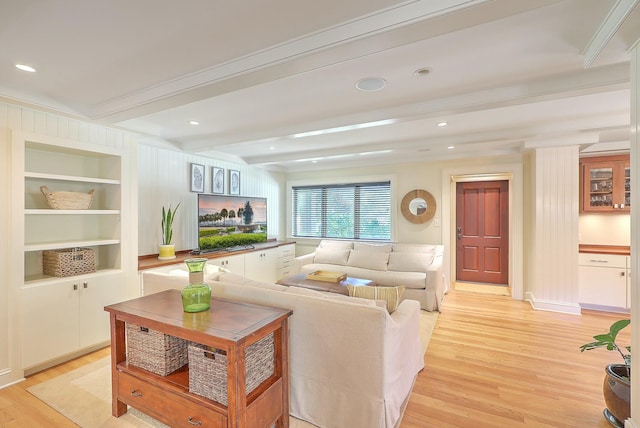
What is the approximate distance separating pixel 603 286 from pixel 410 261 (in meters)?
2.48

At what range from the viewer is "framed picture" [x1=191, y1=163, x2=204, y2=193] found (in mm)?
4539

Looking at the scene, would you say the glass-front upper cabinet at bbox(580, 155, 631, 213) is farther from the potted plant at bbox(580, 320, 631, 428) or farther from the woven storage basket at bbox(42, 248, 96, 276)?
the woven storage basket at bbox(42, 248, 96, 276)

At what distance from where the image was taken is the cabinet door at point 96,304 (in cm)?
282

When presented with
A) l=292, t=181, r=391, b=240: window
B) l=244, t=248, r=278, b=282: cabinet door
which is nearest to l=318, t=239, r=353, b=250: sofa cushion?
l=292, t=181, r=391, b=240: window

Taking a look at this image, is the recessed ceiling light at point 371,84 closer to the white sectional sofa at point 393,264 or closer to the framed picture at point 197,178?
the white sectional sofa at point 393,264

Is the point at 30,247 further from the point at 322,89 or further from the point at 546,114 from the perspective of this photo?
the point at 546,114

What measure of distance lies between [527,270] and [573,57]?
3.55 meters

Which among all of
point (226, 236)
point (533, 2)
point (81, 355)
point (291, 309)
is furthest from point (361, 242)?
point (533, 2)

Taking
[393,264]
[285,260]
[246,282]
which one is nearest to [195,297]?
[246,282]

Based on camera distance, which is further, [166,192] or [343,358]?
[166,192]

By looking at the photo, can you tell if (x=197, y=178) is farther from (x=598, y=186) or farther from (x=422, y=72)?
(x=598, y=186)

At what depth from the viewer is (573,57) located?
1904mm

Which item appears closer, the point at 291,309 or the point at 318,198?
the point at 291,309

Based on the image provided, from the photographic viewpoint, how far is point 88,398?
2.20m
